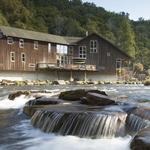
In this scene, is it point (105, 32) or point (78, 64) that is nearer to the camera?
point (78, 64)

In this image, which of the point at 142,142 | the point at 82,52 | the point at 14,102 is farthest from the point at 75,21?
the point at 142,142

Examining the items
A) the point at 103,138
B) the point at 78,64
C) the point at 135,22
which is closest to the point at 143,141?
the point at 103,138

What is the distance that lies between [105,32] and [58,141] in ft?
259

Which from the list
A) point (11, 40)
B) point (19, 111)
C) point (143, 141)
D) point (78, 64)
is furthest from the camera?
point (78, 64)

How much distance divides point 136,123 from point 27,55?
38663mm

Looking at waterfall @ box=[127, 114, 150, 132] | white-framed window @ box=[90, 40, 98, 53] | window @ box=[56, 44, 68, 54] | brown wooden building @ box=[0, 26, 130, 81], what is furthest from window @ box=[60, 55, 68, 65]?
waterfall @ box=[127, 114, 150, 132]

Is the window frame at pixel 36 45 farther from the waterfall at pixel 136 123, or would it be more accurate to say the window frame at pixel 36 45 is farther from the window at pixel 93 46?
the waterfall at pixel 136 123

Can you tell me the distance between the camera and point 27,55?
167ft

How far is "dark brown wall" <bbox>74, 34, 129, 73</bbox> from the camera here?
56.0 metres

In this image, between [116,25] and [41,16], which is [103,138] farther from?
[116,25]

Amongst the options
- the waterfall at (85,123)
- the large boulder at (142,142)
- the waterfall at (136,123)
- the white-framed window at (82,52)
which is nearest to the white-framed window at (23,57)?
the white-framed window at (82,52)

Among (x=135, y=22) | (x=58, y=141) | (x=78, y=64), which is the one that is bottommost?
(x=58, y=141)

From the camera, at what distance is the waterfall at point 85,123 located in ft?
43.0

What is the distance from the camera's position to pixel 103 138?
12.8m
